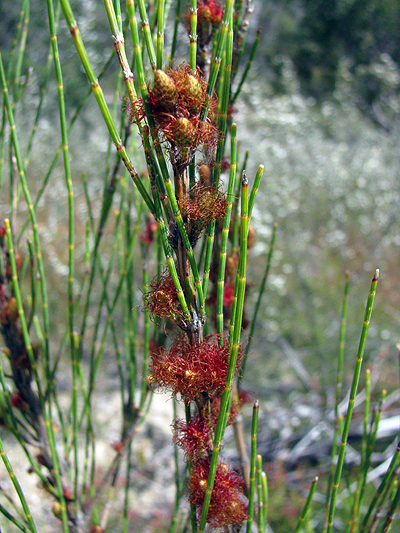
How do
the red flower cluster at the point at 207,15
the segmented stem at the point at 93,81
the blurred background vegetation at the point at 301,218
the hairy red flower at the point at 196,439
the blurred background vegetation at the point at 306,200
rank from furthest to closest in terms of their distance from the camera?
the blurred background vegetation at the point at 306,200 → the blurred background vegetation at the point at 301,218 → the red flower cluster at the point at 207,15 → the hairy red flower at the point at 196,439 → the segmented stem at the point at 93,81

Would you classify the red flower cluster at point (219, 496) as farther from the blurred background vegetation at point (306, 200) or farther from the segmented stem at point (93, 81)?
the blurred background vegetation at point (306, 200)

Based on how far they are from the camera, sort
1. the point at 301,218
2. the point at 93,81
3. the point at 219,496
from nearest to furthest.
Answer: the point at 93,81 → the point at 219,496 → the point at 301,218

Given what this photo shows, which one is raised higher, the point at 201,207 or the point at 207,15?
the point at 207,15

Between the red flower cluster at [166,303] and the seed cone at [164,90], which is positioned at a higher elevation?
the seed cone at [164,90]

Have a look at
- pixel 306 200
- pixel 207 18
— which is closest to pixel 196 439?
pixel 207 18

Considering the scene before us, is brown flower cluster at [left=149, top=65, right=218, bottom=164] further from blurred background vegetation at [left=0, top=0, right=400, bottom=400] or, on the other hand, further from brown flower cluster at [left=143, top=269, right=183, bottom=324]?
blurred background vegetation at [left=0, top=0, right=400, bottom=400]

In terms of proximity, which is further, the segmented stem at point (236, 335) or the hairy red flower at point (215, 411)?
the hairy red flower at point (215, 411)

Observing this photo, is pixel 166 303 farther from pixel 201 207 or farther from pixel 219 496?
pixel 219 496

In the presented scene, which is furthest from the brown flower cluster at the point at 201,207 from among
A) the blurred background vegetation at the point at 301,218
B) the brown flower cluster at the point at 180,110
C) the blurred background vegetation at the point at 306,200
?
the blurred background vegetation at the point at 301,218
